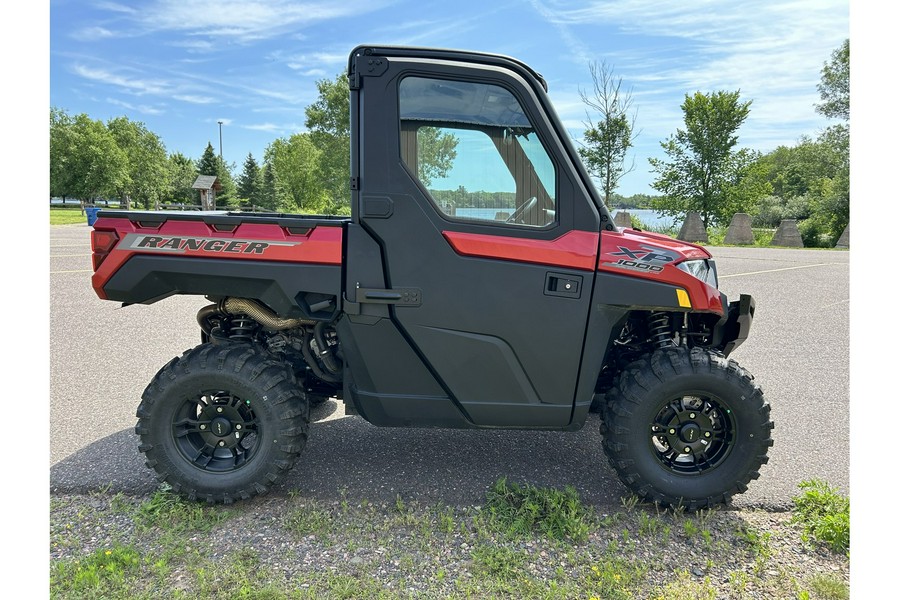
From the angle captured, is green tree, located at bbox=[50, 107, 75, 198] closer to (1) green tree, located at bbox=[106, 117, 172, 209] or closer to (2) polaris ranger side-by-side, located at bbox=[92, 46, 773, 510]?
(1) green tree, located at bbox=[106, 117, 172, 209]

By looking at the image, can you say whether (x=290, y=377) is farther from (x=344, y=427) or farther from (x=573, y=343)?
(x=573, y=343)

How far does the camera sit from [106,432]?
400cm

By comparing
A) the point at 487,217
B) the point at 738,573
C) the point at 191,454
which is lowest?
the point at 738,573

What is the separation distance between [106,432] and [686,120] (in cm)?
3796

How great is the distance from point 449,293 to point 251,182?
2611 inches


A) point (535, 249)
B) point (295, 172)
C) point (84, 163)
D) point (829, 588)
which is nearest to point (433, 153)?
point (535, 249)

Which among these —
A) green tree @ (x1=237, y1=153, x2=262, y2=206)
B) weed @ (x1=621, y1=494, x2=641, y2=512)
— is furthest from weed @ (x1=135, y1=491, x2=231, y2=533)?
green tree @ (x1=237, y1=153, x2=262, y2=206)

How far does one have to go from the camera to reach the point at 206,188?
47.6 m

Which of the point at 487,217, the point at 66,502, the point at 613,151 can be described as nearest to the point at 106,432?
the point at 66,502

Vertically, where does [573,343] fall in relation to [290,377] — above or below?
above

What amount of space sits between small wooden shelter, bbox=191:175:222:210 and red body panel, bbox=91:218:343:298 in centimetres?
4174

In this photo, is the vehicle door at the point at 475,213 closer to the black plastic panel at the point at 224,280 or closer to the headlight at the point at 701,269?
the black plastic panel at the point at 224,280

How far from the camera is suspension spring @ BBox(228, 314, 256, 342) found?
333 centimetres

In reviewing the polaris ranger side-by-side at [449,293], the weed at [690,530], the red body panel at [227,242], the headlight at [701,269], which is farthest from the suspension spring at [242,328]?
the weed at [690,530]
